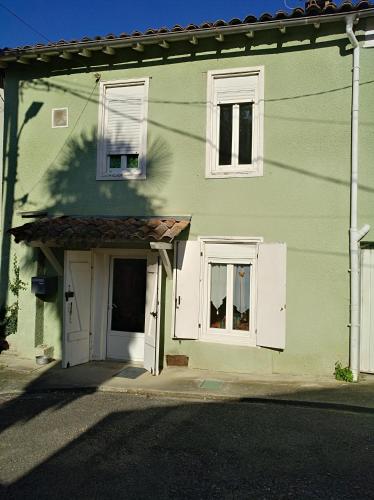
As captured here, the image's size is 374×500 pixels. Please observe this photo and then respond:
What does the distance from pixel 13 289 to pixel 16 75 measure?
178 inches

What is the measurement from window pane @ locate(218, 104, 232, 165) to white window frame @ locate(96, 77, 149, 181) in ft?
4.71

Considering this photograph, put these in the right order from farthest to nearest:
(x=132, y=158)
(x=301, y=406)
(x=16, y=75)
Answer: (x=16, y=75) → (x=132, y=158) → (x=301, y=406)

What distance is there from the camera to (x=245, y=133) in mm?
8250

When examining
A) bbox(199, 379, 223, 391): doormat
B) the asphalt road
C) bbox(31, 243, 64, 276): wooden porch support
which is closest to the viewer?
the asphalt road

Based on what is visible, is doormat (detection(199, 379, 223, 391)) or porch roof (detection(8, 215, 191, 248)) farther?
porch roof (detection(8, 215, 191, 248))

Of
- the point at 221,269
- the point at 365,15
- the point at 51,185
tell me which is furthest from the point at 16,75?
the point at 365,15

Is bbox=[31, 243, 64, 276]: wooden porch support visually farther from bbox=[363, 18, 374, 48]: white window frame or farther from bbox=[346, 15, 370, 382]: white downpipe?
bbox=[363, 18, 374, 48]: white window frame

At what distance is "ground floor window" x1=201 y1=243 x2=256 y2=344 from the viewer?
8.05m

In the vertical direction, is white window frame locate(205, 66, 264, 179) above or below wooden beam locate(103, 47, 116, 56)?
below

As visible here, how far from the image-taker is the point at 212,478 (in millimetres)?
4281

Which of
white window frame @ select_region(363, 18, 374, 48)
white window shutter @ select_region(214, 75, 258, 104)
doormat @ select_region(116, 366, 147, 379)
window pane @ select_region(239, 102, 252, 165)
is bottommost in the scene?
doormat @ select_region(116, 366, 147, 379)

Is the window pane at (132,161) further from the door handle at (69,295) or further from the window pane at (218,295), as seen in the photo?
the door handle at (69,295)

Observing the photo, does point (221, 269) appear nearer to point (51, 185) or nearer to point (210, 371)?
point (210, 371)

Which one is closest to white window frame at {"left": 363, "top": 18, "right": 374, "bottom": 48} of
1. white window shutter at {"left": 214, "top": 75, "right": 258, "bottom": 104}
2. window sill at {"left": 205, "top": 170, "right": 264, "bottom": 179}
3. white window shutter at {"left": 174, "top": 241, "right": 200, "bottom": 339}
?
white window shutter at {"left": 214, "top": 75, "right": 258, "bottom": 104}
